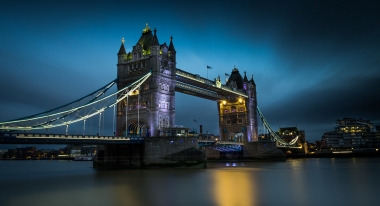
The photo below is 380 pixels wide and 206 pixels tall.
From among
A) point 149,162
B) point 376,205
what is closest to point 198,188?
point 376,205

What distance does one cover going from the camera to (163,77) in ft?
143

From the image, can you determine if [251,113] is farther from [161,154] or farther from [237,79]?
[161,154]

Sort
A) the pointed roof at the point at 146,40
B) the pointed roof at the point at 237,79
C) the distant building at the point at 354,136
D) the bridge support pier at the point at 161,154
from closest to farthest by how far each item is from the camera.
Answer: the bridge support pier at the point at 161,154, the pointed roof at the point at 146,40, the pointed roof at the point at 237,79, the distant building at the point at 354,136

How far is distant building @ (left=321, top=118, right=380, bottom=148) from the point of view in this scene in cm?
12231

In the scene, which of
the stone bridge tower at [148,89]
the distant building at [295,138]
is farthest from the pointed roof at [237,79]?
the distant building at [295,138]

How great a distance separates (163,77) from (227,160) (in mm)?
32631

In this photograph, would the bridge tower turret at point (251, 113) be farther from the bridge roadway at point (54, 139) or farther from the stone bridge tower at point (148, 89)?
the bridge roadway at point (54, 139)

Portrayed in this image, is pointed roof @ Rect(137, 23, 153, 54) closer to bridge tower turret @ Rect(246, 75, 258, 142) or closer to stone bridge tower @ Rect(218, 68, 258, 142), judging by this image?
stone bridge tower @ Rect(218, 68, 258, 142)

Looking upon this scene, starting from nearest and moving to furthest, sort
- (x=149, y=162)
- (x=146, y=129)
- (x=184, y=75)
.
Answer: (x=149, y=162), (x=146, y=129), (x=184, y=75)

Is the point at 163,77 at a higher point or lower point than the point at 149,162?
higher

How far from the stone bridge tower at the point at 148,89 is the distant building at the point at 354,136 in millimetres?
102632

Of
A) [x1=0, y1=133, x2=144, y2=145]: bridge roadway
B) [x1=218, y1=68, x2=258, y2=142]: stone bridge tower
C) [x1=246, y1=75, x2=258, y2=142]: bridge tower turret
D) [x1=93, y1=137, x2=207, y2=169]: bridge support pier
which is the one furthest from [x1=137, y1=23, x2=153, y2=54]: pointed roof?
[x1=246, y1=75, x2=258, y2=142]: bridge tower turret

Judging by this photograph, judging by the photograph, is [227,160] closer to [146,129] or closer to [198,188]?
[146,129]

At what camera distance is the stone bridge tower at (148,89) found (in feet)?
138
